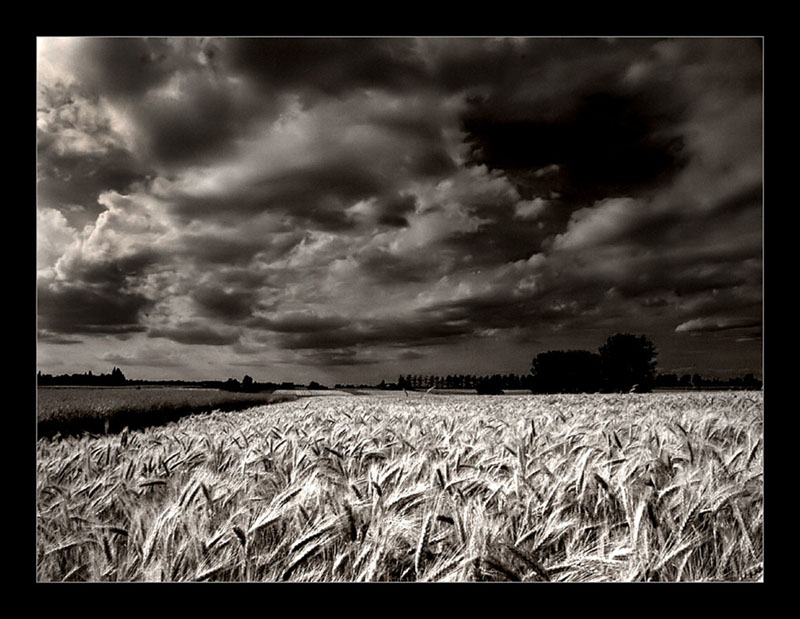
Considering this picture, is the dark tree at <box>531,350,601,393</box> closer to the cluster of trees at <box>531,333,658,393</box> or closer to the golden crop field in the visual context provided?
the cluster of trees at <box>531,333,658,393</box>

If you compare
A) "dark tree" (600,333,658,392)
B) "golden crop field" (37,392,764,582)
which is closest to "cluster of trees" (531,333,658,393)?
"dark tree" (600,333,658,392)

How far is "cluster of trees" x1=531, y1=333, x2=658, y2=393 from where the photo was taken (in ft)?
134

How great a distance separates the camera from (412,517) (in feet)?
7.64

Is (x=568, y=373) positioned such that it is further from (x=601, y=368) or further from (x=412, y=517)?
(x=412, y=517)

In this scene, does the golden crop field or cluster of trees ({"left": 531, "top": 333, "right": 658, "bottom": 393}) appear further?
cluster of trees ({"left": 531, "top": 333, "right": 658, "bottom": 393})

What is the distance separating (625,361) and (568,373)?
4.82 metres

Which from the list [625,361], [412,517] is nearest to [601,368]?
[625,361]

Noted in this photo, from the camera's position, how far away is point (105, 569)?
2121mm

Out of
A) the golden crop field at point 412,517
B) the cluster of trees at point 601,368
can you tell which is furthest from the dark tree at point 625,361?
the golden crop field at point 412,517

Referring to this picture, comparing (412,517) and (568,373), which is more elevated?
(412,517)

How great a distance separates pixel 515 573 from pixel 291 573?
88 cm

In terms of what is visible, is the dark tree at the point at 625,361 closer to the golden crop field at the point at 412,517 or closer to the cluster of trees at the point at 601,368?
the cluster of trees at the point at 601,368
